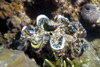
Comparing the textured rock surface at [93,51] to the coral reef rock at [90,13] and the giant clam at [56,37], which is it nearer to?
the giant clam at [56,37]

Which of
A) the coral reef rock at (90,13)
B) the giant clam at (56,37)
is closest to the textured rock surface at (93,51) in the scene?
the giant clam at (56,37)

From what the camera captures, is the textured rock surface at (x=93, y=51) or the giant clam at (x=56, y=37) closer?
the giant clam at (x=56, y=37)

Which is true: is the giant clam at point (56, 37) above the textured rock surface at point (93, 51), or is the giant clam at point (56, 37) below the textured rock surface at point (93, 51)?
above

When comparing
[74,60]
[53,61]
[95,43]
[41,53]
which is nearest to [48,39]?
[41,53]

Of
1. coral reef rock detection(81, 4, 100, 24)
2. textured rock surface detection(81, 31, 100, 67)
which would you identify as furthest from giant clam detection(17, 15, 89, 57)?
coral reef rock detection(81, 4, 100, 24)

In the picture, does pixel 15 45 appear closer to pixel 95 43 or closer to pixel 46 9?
pixel 46 9

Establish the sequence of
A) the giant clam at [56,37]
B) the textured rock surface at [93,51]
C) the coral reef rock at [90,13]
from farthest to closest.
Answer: the coral reef rock at [90,13]
the textured rock surface at [93,51]
the giant clam at [56,37]

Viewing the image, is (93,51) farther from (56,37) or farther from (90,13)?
(56,37)

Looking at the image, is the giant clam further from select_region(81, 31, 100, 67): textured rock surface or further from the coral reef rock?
the coral reef rock
